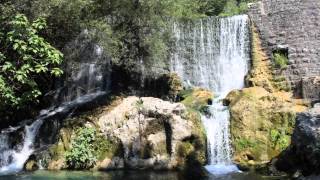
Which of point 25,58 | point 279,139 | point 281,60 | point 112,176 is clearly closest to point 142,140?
point 112,176

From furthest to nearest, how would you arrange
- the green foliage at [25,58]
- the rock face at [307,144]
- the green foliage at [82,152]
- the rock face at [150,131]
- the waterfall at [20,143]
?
the waterfall at [20,143] < the green foliage at [82,152] < the rock face at [150,131] < the rock face at [307,144] < the green foliage at [25,58]

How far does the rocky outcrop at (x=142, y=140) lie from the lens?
645 inches

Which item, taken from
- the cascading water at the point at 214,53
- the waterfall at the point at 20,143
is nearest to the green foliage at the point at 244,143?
the cascading water at the point at 214,53

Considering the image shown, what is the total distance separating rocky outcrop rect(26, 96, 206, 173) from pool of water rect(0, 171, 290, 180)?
86 centimetres

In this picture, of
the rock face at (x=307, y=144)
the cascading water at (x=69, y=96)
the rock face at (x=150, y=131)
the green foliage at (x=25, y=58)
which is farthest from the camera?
the cascading water at (x=69, y=96)

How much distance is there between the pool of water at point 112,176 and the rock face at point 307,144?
116 centimetres

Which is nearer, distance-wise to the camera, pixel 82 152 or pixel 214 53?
pixel 82 152

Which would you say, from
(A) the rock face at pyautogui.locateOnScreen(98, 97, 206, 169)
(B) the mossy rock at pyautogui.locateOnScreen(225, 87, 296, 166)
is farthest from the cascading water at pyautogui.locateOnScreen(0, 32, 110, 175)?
(B) the mossy rock at pyautogui.locateOnScreen(225, 87, 296, 166)

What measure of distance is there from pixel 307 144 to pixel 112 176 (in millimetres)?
5536

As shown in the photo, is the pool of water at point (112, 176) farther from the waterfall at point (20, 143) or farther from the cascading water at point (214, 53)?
the cascading water at point (214, 53)

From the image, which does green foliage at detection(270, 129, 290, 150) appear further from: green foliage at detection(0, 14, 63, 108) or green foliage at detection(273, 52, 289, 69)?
green foliage at detection(0, 14, 63, 108)

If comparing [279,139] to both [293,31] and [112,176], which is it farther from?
[293,31]

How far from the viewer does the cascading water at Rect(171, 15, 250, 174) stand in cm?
2183

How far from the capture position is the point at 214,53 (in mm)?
22297
